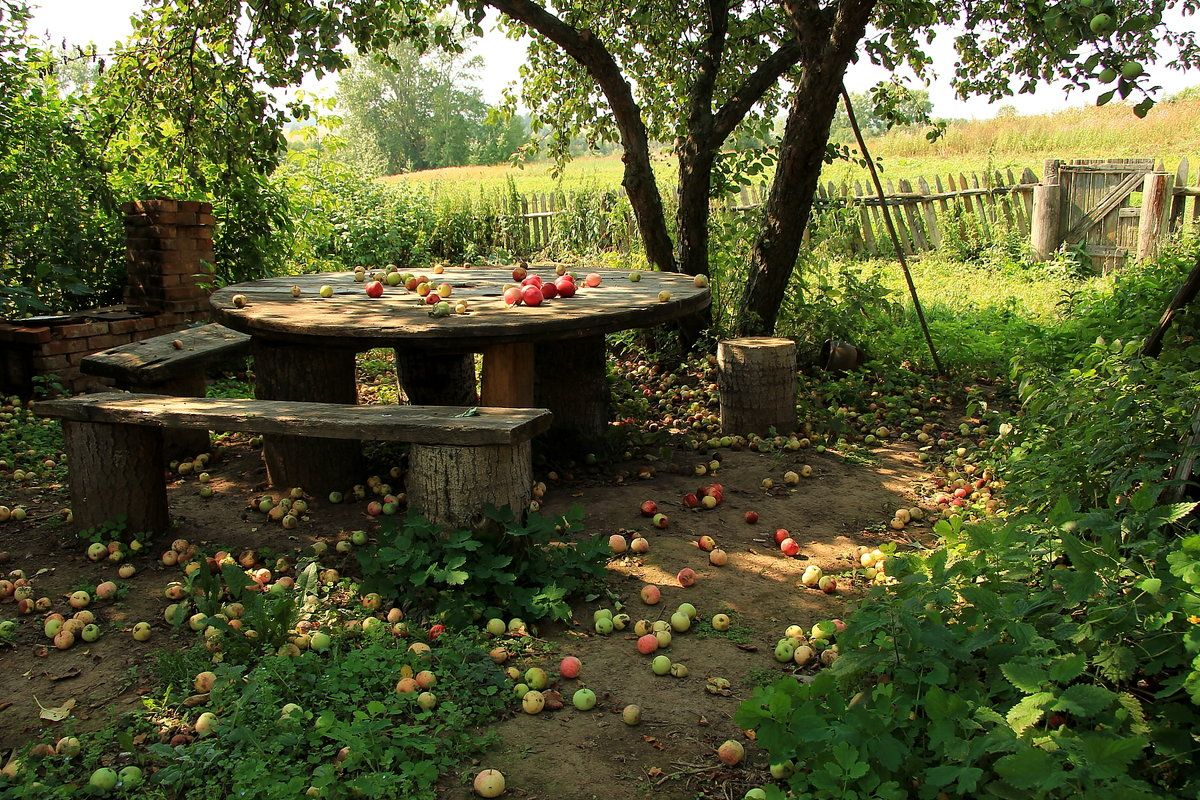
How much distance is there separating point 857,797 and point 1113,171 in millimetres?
10536

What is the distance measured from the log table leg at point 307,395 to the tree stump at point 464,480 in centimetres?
133

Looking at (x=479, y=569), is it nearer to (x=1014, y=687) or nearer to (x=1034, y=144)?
(x=1014, y=687)

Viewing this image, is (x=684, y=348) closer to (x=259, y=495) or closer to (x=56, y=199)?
(x=259, y=495)

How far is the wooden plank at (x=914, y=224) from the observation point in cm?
1184

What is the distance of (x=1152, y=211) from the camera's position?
9.70 metres

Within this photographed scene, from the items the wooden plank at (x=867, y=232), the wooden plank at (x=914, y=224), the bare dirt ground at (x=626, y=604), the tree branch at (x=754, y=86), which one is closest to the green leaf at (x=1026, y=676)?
the bare dirt ground at (x=626, y=604)

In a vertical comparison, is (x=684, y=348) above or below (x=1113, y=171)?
below

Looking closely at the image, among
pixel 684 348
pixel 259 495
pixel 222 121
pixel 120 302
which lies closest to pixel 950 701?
pixel 259 495

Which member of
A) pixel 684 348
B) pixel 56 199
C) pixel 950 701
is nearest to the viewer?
pixel 950 701

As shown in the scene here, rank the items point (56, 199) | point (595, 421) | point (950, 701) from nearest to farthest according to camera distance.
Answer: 1. point (950, 701)
2. point (595, 421)
3. point (56, 199)

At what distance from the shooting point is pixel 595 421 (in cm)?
504

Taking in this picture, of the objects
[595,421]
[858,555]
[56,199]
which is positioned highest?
[56,199]

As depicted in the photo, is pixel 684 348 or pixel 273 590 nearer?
pixel 273 590

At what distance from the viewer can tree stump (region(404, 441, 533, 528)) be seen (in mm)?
3207
